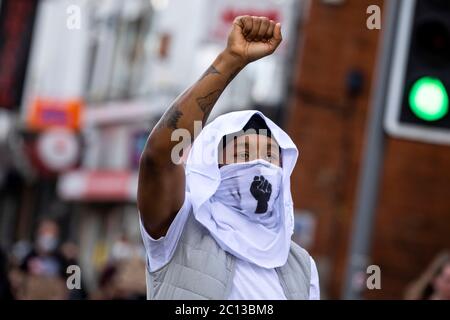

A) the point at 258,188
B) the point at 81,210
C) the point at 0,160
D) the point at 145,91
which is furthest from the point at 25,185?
the point at 258,188

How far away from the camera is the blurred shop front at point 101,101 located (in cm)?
2678

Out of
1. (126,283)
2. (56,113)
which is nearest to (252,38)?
(126,283)

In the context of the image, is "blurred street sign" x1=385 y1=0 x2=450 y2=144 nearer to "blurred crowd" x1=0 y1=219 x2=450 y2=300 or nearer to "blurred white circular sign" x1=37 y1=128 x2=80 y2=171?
"blurred crowd" x1=0 y1=219 x2=450 y2=300

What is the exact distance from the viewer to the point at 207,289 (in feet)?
12.3

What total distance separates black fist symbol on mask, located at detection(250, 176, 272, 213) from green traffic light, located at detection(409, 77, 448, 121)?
3.04 metres

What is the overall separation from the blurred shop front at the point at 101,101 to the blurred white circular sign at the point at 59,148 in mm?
28

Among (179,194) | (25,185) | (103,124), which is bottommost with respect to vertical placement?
(25,185)

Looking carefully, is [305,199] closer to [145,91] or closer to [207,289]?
[145,91]

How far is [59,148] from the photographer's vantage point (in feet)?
97.2

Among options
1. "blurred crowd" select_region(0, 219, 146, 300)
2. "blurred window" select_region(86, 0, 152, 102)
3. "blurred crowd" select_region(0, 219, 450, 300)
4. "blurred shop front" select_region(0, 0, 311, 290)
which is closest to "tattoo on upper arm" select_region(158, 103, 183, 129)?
"blurred crowd" select_region(0, 219, 450, 300)

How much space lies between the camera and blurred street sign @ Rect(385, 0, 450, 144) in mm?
6809

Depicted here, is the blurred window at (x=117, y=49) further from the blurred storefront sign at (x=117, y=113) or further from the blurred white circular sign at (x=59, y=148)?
the blurred white circular sign at (x=59, y=148)
